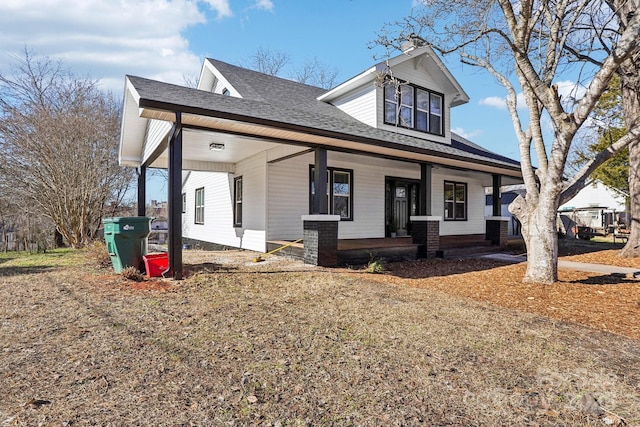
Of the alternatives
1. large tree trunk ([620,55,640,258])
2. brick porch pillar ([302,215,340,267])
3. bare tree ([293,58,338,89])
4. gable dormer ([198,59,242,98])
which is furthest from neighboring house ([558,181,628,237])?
bare tree ([293,58,338,89])

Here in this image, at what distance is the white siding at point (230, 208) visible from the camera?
10578 millimetres

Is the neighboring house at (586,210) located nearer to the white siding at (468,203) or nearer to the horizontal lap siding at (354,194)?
the white siding at (468,203)

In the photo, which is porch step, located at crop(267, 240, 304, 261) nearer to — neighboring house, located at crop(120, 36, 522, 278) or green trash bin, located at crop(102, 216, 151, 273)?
neighboring house, located at crop(120, 36, 522, 278)

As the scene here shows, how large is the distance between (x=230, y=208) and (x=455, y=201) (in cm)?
919

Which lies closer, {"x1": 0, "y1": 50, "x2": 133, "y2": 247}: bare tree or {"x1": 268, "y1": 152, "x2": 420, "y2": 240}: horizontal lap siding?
{"x1": 268, "y1": 152, "x2": 420, "y2": 240}: horizontal lap siding

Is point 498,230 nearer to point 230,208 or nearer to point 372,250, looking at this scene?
point 372,250

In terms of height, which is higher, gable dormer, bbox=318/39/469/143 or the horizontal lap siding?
gable dormer, bbox=318/39/469/143

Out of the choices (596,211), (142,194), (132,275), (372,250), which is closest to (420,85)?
(372,250)

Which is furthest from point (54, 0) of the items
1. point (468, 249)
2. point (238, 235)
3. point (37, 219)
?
point (468, 249)

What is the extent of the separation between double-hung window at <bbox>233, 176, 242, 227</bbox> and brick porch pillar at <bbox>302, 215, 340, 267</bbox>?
163 inches

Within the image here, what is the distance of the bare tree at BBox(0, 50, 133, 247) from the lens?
13914 millimetres

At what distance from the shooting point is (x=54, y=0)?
817 cm

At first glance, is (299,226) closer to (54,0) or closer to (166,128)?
(166,128)

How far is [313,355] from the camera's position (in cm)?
325
